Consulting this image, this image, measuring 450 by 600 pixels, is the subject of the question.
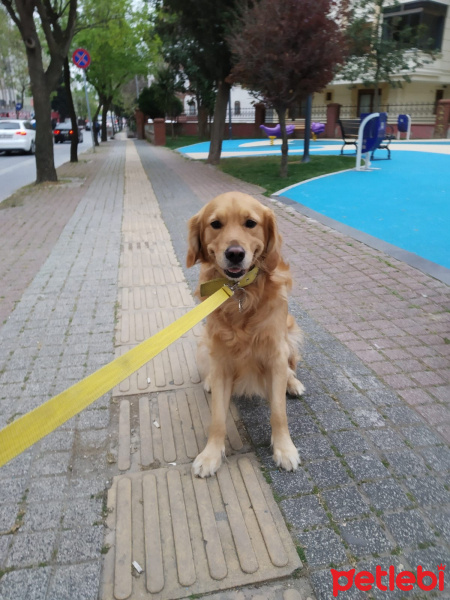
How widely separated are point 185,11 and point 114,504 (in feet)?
55.0

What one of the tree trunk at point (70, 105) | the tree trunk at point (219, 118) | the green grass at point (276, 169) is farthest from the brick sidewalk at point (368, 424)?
the tree trunk at point (70, 105)

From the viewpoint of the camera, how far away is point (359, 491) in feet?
7.22

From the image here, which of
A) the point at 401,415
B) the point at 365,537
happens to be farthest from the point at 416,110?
the point at 365,537

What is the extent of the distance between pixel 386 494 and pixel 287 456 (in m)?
0.51

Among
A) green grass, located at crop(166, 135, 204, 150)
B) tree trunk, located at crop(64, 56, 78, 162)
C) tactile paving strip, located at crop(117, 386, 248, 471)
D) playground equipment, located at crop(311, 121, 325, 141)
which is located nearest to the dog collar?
tactile paving strip, located at crop(117, 386, 248, 471)

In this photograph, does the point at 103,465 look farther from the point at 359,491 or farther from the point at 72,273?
the point at 72,273

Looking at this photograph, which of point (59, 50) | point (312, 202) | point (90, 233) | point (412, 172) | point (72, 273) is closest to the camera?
point (72, 273)

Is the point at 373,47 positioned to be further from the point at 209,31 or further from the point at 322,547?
the point at 322,547

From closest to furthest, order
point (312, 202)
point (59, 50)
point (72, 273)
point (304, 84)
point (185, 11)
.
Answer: point (72, 273)
point (312, 202)
point (304, 84)
point (59, 50)
point (185, 11)

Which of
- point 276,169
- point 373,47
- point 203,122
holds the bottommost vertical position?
point 276,169

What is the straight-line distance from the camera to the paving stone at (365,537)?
189 centimetres

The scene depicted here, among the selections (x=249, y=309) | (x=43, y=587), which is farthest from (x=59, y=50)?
(x=43, y=587)

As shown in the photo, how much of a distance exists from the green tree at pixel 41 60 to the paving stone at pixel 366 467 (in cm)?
1280

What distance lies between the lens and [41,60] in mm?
12148
